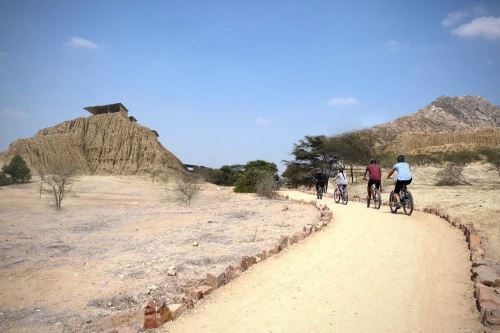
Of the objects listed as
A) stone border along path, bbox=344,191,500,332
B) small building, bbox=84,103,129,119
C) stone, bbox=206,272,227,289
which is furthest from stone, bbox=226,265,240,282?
small building, bbox=84,103,129,119

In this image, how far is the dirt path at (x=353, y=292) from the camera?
4.43 meters

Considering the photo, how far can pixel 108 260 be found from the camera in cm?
940

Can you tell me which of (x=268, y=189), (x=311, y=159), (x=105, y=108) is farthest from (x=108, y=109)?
(x=268, y=189)

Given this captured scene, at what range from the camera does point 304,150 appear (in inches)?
1695

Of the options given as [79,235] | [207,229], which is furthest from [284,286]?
[79,235]

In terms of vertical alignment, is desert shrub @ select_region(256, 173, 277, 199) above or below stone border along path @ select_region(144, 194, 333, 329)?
above

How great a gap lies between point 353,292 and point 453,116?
128990 millimetres

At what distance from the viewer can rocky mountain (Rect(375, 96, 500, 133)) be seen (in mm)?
Result: 106625

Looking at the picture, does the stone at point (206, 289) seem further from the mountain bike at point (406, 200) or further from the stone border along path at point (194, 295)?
the mountain bike at point (406, 200)

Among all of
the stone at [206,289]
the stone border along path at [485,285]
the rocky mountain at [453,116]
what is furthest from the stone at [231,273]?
the rocky mountain at [453,116]

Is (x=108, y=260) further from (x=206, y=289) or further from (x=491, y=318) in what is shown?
(x=491, y=318)

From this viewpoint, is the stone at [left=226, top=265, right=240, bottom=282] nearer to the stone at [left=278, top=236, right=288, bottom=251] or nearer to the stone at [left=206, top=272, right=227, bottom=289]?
the stone at [left=206, top=272, right=227, bottom=289]

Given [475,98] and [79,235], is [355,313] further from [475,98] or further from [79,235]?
[475,98]

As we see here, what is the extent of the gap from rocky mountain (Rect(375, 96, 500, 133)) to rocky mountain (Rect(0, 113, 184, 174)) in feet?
219
